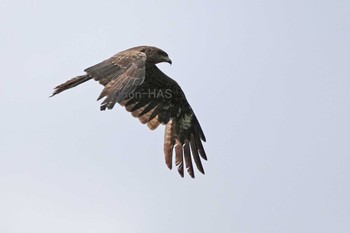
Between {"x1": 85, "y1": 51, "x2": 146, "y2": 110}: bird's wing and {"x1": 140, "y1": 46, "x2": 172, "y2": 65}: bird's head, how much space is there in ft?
3.82

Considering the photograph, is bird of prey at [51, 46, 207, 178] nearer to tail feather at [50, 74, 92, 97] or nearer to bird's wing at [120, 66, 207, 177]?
bird's wing at [120, 66, 207, 177]

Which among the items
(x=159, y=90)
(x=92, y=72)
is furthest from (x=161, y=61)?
(x=92, y=72)

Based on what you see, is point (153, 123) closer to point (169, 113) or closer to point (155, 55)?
point (169, 113)

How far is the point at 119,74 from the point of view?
17297 millimetres

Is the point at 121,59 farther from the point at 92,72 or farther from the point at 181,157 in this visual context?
the point at 181,157

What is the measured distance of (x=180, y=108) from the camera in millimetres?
20891

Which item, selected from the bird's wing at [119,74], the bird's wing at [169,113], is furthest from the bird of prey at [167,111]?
the bird's wing at [119,74]

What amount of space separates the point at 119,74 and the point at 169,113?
3730 mm

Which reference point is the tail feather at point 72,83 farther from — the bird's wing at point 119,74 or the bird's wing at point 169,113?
the bird's wing at point 169,113

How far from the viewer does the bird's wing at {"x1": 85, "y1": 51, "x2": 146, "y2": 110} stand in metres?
16.6

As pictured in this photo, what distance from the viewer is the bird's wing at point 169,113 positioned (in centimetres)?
2036

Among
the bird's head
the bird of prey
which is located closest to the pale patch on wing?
the bird of prey

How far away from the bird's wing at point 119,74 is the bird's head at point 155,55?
45.9 inches

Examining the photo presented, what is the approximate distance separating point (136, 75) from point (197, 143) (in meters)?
3.82
